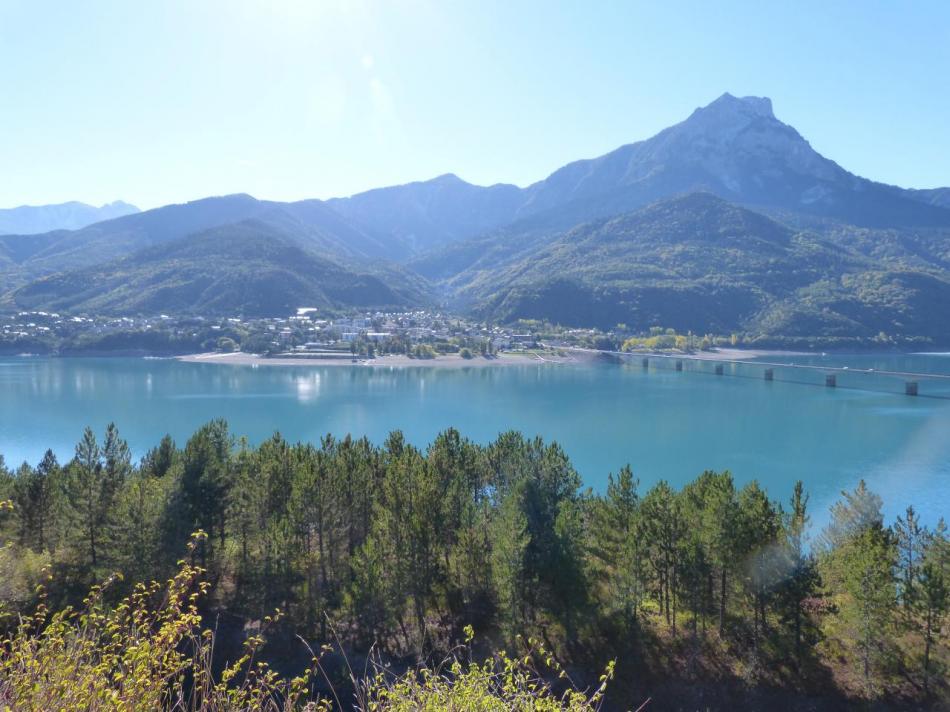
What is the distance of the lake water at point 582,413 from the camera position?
32594 mm

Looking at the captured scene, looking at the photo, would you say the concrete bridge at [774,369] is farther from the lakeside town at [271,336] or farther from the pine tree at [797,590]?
the pine tree at [797,590]

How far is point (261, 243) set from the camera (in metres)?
151

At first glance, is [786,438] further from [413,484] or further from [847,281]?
[847,281]

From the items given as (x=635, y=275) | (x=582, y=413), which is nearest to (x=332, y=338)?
(x=582, y=413)

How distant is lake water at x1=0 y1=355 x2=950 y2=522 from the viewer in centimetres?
3259

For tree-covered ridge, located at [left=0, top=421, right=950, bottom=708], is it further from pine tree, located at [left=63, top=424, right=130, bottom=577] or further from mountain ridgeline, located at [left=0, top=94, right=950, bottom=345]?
mountain ridgeline, located at [left=0, top=94, right=950, bottom=345]

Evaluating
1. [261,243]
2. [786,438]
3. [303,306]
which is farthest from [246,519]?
[261,243]

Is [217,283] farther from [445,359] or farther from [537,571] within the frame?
[537,571]

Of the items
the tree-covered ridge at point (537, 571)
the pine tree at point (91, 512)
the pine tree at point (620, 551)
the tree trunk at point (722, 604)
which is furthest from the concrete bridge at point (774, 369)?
the pine tree at point (91, 512)

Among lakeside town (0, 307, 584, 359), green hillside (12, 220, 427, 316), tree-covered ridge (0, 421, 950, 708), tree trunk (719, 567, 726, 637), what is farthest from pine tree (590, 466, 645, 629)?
green hillside (12, 220, 427, 316)

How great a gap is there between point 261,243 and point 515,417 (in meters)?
123

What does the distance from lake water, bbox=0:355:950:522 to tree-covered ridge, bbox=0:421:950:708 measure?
15294 mm

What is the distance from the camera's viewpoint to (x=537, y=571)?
1223 cm

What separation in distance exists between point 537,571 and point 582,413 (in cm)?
3588
